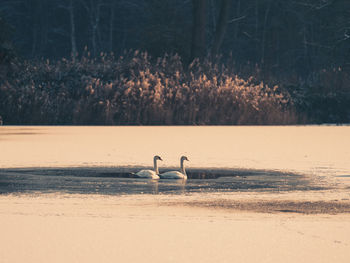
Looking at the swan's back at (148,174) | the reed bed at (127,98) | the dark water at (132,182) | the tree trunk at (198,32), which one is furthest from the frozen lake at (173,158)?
the tree trunk at (198,32)

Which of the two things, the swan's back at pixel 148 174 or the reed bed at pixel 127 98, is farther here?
the reed bed at pixel 127 98

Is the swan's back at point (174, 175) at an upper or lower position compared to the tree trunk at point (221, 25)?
lower

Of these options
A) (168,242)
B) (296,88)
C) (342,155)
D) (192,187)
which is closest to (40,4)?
(296,88)

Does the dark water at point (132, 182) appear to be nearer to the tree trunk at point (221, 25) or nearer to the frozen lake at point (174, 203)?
the frozen lake at point (174, 203)

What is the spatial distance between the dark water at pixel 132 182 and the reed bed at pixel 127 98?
1144 centimetres

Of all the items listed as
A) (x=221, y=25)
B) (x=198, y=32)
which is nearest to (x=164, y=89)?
(x=198, y=32)

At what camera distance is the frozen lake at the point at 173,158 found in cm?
1096

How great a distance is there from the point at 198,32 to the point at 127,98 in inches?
397

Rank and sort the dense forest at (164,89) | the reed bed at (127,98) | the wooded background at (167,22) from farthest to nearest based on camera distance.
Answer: the wooded background at (167,22) → the dense forest at (164,89) → the reed bed at (127,98)

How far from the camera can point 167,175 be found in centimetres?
1182

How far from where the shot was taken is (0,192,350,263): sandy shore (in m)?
6.38

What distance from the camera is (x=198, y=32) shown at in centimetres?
3394

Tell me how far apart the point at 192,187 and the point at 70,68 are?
54.8 feet

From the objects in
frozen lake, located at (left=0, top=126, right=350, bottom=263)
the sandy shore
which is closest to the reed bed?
frozen lake, located at (left=0, top=126, right=350, bottom=263)
